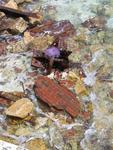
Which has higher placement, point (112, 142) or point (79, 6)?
→ point (79, 6)

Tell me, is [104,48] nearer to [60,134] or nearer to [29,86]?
[29,86]

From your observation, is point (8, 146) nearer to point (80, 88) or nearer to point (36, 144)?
point (36, 144)

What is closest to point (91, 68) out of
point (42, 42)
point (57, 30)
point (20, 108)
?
point (42, 42)

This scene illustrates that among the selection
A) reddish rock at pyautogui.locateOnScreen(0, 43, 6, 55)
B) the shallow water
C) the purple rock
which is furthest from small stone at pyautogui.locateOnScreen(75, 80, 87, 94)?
reddish rock at pyautogui.locateOnScreen(0, 43, 6, 55)

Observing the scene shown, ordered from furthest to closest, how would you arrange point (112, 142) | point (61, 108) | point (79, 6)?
point (79, 6)
point (61, 108)
point (112, 142)

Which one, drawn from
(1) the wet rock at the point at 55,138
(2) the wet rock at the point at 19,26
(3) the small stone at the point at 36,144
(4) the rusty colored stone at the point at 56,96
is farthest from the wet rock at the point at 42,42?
(3) the small stone at the point at 36,144

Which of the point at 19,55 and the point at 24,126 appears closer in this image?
the point at 24,126

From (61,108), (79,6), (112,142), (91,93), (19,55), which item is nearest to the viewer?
(112,142)

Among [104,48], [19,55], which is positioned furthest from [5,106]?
[104,48]
